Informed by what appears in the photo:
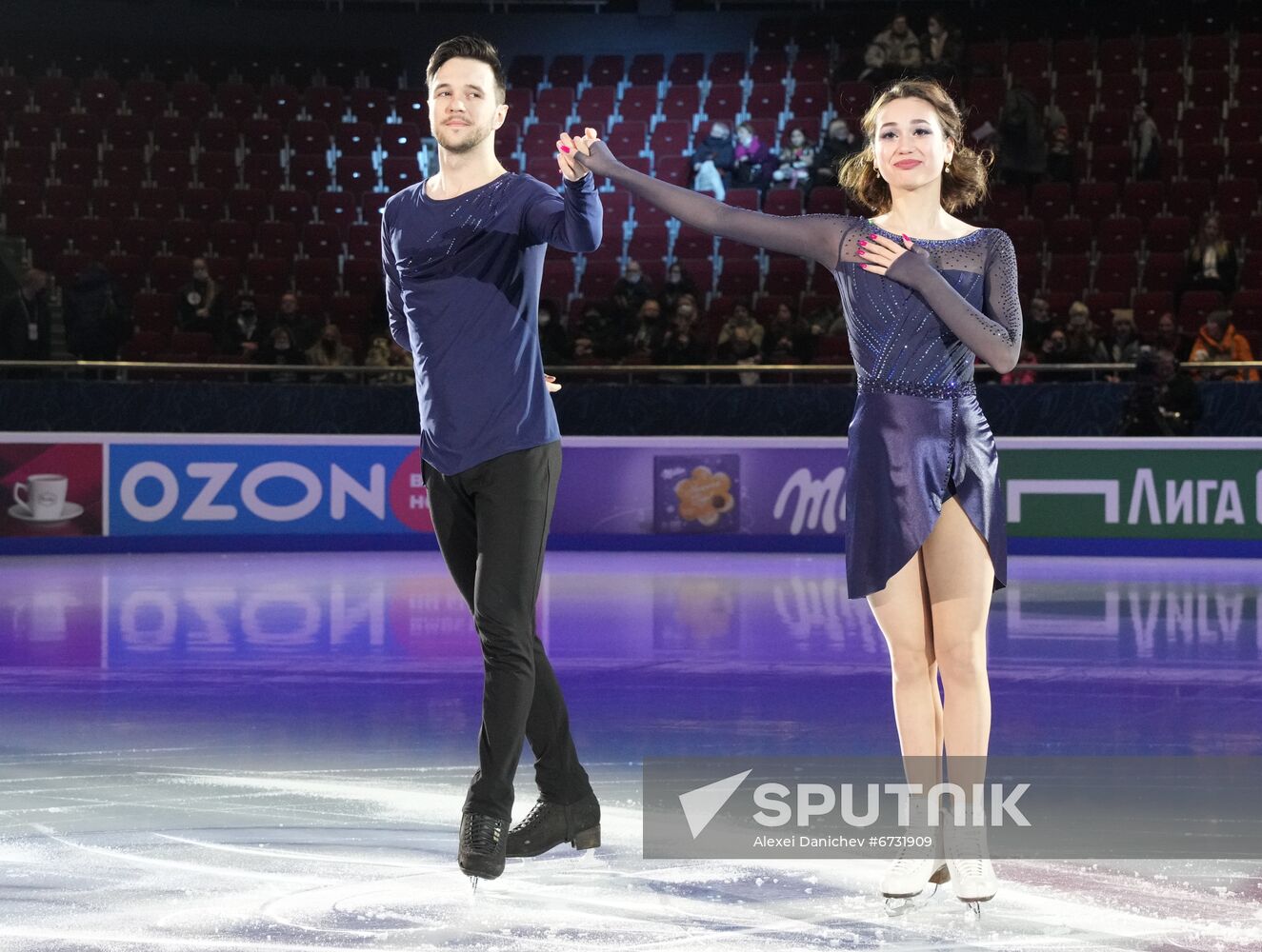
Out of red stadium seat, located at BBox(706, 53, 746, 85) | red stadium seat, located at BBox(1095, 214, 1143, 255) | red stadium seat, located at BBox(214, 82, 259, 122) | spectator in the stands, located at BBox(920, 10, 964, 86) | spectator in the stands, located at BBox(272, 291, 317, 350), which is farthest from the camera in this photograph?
red stadium seat, located at BBox(706, 53, 746, 85)

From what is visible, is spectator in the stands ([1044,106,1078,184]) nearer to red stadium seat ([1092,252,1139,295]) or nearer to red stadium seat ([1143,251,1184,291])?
red stadium seat ([1092,252,1139,295])

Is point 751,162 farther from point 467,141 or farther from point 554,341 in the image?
point 467,141

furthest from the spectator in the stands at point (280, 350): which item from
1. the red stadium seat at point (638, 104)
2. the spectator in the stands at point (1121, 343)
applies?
the spectator in the stands at point (1121, 343)

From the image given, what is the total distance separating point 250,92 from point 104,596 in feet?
33.2

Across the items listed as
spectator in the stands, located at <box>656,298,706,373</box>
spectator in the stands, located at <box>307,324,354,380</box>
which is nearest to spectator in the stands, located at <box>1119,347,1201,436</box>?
spectator in the stands, located at <box>656,298,706,373</box>

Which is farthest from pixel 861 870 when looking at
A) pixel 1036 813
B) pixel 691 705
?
pixel 691 705

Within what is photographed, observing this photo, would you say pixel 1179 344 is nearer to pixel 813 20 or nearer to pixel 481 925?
pixel 813 20

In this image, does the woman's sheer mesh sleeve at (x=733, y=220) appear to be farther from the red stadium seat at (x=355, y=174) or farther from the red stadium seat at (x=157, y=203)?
the red stadium seat at (x=355, y=174)

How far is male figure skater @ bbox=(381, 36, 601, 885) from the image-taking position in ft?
12.1

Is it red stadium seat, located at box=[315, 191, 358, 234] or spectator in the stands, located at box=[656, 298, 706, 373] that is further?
red stadium seat, located at box=[315, 191, 358, 234]

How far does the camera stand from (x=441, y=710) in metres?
6.05

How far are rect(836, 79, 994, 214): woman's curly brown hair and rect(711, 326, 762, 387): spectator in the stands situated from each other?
32.1 ft

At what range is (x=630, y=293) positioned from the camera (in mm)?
14516

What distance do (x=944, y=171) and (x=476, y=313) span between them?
111cm
